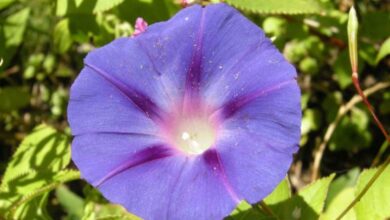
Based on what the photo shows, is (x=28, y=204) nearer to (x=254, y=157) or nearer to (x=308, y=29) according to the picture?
(x=254, y=157)

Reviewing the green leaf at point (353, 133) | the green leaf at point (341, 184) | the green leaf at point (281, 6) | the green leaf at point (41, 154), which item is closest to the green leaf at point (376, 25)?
the green leaf at point (353, 133)

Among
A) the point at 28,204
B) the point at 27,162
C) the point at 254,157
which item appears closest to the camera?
the point at 254,157

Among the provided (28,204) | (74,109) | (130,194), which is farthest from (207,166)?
(28,204)

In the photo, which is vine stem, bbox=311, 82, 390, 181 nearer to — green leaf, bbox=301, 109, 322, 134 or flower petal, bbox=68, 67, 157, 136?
green leaf, bbox=301, 109, 322, 134

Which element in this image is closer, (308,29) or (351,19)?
(351,19)

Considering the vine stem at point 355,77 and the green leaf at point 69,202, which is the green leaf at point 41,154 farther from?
the vine stem at point 355,77

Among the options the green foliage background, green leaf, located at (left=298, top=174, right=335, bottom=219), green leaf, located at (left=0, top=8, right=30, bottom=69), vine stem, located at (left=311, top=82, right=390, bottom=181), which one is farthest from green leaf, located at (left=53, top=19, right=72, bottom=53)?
green leaf, located at (left=298, top=174, right=335, bottom=219)
